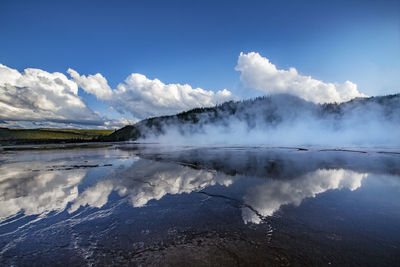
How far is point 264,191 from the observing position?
6473mm

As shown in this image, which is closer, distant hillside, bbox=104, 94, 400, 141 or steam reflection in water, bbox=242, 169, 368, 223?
steam reflection in water, bbox=242, 169, 368, 223

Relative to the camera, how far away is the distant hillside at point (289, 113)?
64988 mm

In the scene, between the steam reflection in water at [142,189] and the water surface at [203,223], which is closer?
the water surface at [203,223]

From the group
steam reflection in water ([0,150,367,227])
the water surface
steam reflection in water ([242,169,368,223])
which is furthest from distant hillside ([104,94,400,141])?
the water surface

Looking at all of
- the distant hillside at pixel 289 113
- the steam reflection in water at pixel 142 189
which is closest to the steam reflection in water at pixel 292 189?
the steam reflection in water at pixel 142 189

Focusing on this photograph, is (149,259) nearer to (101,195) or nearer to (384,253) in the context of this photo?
(384,253)

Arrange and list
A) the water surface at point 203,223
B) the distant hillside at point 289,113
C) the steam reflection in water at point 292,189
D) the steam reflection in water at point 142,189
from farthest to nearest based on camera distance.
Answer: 1. the distant hillside at point 289,113
2. the steam reflection in water at point 142,189
3. the steam reflection in water at point 292,189
4. the water surface at point 203,223

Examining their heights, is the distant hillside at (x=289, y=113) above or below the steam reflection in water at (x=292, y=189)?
above

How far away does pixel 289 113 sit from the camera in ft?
295

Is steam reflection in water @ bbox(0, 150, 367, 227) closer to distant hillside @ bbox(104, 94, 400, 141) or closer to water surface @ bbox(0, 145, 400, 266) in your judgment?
water surface @ bbox(0, 145, 400, 266)

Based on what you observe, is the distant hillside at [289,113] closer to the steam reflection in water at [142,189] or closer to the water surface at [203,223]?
the steam reflection in water at [142,189]

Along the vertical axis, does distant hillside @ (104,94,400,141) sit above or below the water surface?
above

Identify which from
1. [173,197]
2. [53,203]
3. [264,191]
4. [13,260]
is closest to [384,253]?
[264,191]

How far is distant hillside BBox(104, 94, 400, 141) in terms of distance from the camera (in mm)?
64988
